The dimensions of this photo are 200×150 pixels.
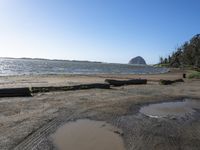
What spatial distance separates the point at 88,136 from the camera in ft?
29.0

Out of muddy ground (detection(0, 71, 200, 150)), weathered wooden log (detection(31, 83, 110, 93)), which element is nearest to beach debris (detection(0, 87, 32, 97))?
weathered wooden log (detection(31, 83, 110, 93))

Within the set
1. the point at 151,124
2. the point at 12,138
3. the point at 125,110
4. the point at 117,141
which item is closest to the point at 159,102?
the point at 125,110

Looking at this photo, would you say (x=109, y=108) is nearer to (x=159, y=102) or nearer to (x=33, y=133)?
(x=159, y=102)

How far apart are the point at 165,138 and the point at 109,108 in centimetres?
535

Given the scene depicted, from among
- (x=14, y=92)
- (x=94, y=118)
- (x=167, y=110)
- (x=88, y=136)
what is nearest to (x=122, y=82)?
(x=14, y=92)

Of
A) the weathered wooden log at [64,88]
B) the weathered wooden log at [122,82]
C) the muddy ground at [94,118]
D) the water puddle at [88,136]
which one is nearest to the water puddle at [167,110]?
the muddy ground at [94,118]

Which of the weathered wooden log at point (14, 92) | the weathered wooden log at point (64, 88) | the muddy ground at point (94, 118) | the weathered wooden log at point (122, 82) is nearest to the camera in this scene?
the muddy ground at point (94, 118)

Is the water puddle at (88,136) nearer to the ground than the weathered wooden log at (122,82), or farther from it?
nearer to the ground

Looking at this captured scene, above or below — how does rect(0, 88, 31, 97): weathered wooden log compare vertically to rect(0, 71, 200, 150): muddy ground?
above

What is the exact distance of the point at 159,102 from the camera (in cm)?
1670

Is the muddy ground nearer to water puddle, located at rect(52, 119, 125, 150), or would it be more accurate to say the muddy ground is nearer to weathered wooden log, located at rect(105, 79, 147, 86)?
water puddle, located at rect(52, 119, 125, 150)

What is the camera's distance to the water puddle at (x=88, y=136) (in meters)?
7.76

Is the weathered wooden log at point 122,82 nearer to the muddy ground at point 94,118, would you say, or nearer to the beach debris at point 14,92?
the beach debris at point 14,92

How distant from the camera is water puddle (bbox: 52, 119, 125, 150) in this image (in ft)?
25.5
